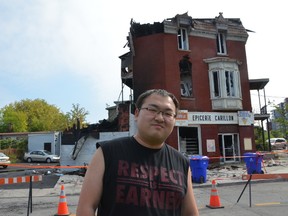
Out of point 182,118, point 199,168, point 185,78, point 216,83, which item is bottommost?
point 199,168


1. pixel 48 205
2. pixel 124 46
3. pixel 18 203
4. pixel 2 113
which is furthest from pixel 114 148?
pixel 2 113

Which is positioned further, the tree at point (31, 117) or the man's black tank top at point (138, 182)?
the tree at point (31, 117)

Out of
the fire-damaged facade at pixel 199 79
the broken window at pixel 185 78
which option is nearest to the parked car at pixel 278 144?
the fire-damaged facade at pixel 199 79

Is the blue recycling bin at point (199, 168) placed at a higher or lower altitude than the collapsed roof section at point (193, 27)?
lower

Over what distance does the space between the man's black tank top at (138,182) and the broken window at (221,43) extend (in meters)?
21.5

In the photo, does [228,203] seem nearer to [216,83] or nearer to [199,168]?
[199,168]

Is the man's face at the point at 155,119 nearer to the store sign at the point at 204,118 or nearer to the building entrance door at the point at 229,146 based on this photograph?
the store sign at the point at 204,118

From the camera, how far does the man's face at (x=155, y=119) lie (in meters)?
2.14

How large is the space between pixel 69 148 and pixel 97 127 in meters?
3.65

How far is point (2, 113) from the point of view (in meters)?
70.8

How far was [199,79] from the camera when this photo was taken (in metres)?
21.2

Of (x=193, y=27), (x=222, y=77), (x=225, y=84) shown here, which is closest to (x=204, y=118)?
(x=225, y=84)

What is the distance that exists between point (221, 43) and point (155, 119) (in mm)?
22008

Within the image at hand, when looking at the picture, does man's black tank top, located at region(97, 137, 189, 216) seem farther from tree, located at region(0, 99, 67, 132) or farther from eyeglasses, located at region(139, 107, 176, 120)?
tree, located at region(0, 99, 67, 132)
